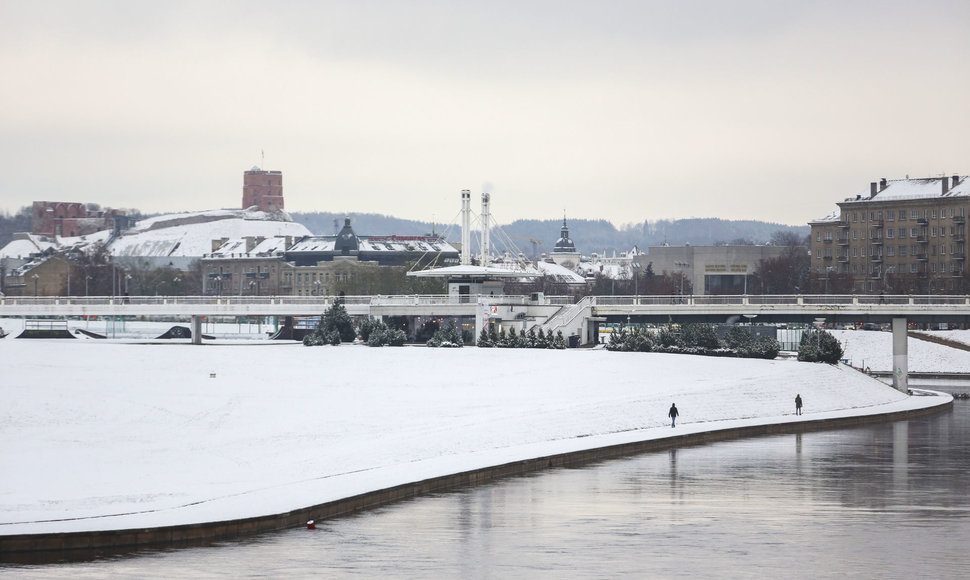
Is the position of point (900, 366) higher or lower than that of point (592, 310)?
lower

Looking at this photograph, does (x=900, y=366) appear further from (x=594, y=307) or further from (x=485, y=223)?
(x=485, y=223)

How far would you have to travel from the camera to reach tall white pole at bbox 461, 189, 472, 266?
107 m

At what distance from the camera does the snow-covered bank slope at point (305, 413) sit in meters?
40.5

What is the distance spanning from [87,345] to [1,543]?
71.2 meters

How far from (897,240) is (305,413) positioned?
130097 mm

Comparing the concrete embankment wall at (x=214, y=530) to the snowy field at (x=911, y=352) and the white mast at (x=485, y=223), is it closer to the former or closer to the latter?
the white mast at (x=485, y=223)

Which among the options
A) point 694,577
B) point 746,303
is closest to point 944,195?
point 746,303

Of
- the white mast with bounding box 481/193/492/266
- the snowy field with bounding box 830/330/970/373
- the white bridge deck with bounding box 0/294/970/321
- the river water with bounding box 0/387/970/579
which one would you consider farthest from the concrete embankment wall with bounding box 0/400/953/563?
the snowy field with bounding box 830/330/970/373

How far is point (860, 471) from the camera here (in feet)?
160

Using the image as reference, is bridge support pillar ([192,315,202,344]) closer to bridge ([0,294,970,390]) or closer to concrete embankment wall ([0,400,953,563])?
bridge ([0,294,970,390])

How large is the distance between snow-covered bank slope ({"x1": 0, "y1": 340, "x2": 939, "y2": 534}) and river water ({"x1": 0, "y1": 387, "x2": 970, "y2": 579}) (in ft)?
9.21

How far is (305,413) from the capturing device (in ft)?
209

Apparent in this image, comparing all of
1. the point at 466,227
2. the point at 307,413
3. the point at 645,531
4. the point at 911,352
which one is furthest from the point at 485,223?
the point at 645,531

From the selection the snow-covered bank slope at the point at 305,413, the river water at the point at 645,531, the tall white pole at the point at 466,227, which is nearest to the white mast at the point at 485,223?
the tall white pole at the point at 466,227
